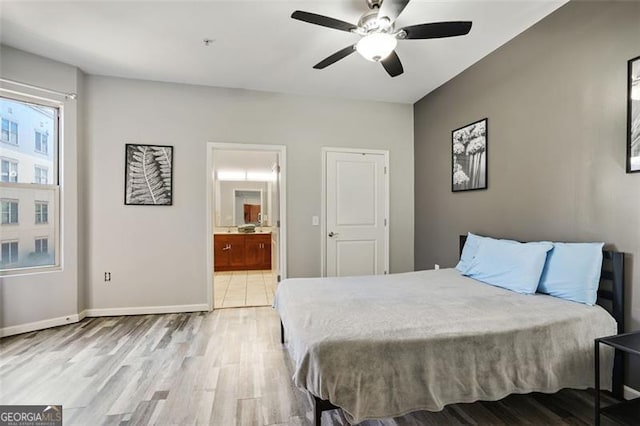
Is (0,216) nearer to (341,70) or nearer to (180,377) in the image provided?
(180,377)

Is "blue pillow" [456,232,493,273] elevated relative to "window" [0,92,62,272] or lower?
lower

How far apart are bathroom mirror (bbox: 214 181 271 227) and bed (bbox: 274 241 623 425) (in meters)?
5.27

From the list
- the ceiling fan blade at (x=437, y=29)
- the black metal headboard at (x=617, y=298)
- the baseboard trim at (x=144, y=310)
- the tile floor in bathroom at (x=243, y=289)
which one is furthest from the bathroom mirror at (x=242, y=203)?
the black metal headboard at (x=617, y=298)

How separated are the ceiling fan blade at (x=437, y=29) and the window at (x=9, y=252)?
3.93 m

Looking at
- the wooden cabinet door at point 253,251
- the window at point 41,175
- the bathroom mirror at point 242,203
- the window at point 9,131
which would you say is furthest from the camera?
the bathroom mirror at point 242,203

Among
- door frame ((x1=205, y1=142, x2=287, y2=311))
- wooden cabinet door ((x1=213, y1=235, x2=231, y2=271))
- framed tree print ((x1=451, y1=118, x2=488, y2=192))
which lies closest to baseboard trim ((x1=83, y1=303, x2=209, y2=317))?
door frame ((x1=205, y1=142, x2=287, y2=311))

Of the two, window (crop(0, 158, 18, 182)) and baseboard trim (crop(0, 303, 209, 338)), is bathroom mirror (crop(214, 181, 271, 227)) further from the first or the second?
window (crop(0, 158, 18, 182))

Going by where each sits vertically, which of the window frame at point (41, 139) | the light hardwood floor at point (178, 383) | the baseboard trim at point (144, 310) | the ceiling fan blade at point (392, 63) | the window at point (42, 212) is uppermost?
the ceiling fan blade at point (392, 63)

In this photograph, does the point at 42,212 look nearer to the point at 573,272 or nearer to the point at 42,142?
the point at 42,142

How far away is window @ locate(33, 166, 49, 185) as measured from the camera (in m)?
3.02

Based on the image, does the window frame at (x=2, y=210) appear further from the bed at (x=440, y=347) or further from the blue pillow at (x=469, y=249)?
the blue pillow at (x=469, y=249)

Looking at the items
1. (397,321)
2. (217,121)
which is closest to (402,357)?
(397,321)

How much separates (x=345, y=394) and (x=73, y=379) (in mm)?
2049

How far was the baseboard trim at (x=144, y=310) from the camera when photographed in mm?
3416
